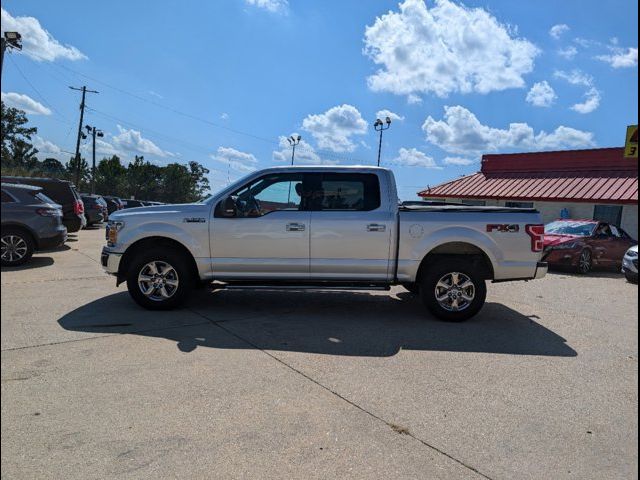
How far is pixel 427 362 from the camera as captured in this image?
15.1 feet

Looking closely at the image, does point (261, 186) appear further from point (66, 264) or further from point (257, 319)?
point (66, 264)

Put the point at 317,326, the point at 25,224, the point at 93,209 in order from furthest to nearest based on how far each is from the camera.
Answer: the point at 93,209
the point at 317,326
the point at 25,224

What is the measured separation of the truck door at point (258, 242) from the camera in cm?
610

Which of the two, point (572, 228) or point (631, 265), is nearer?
point (631, 265)

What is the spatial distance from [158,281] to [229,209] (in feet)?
4.31

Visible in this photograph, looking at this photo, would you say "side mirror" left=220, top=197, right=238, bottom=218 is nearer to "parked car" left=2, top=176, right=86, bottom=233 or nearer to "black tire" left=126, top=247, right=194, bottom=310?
"black tire" left=126, top=247, right=194, bottom=310

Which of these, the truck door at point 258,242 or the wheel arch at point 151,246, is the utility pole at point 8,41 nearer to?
the truck door at point 258,242

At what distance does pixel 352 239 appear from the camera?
6.06m

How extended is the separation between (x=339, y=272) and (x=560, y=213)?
17614mm

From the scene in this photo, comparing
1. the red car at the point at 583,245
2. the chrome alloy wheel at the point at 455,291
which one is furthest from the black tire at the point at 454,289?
the red car at the point at 583,245

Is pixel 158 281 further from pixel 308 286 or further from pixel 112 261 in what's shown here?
pixel 308 286

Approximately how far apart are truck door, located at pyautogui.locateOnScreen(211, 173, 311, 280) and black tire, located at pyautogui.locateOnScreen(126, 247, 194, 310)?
405 millimetres

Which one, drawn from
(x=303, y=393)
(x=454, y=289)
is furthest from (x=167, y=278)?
(x=454, y=289)

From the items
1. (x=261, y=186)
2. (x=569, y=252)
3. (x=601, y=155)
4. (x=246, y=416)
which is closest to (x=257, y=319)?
(x=261, y=186)
